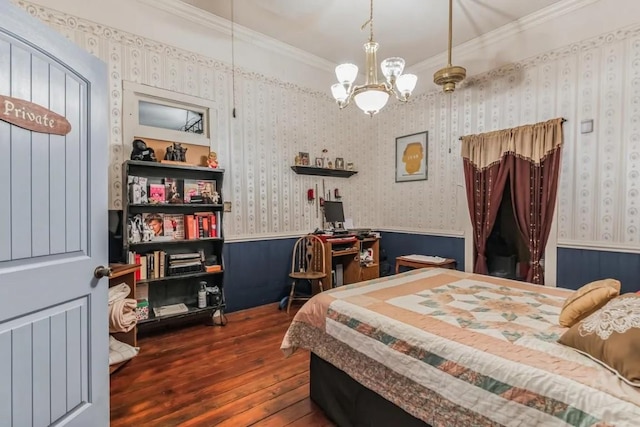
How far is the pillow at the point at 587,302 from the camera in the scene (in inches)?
53.1

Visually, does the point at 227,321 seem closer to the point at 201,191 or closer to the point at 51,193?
the point at 201,191

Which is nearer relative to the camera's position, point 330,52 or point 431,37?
point 431,37

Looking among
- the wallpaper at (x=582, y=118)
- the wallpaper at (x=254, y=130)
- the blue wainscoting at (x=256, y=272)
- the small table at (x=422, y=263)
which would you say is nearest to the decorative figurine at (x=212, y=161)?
the wallpaper at (x=254, y=130)

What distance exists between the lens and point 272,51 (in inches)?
152

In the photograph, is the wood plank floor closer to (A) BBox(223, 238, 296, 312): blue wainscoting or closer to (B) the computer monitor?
(A) BBox(223, 238, 296, 312): blue wainscoting

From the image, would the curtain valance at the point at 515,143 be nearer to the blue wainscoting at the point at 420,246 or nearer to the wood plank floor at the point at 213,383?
the blue wainscoting at the point at 420,246

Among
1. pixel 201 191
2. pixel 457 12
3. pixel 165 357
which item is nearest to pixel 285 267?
pixel 201 191

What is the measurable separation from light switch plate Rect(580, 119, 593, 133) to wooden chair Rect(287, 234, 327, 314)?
9.26 ft

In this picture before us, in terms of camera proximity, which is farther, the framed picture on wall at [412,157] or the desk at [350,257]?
the framed picture on wall at [412,157]

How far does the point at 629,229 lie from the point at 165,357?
13.3 feet

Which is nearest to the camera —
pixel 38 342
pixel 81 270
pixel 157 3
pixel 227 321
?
pixel 38 342

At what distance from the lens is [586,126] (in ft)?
9.66

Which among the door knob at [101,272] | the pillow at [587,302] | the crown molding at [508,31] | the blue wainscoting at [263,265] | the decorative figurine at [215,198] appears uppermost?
the crown molding at [508,31]

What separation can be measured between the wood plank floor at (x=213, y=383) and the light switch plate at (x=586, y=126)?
10.8ft
